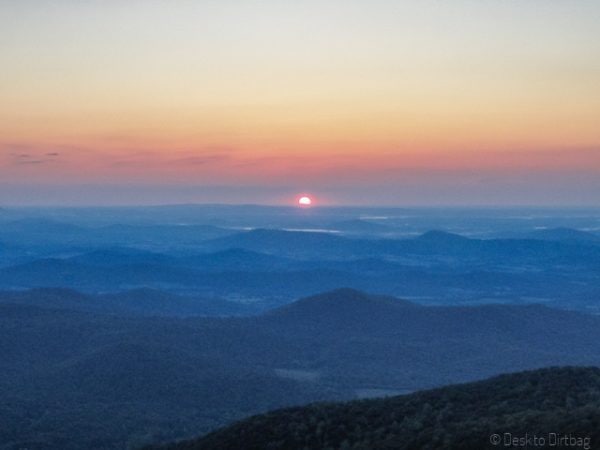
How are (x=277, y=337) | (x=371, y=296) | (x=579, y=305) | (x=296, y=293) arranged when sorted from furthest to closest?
(x=296, y=293) < (x=579, y=305) < (x=371, y=296) < (x=277, y=337)

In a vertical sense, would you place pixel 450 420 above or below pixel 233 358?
above

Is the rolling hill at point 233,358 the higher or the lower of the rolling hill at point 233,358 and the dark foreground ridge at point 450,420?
the lower

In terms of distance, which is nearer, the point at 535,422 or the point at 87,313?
the point at 535,422

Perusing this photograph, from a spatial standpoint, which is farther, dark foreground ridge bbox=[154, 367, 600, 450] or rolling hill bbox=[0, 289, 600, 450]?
rolling hill bbox=[0, 289, 600, 450]

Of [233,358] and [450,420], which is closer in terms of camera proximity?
[450,420]

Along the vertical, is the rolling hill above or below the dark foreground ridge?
below

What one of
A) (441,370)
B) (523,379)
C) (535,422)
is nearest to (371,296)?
(441,370)

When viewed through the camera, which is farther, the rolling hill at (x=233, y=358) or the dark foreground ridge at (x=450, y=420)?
the rolling hill at (x=233, y=358)

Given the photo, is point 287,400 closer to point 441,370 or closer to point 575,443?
point 441,370
